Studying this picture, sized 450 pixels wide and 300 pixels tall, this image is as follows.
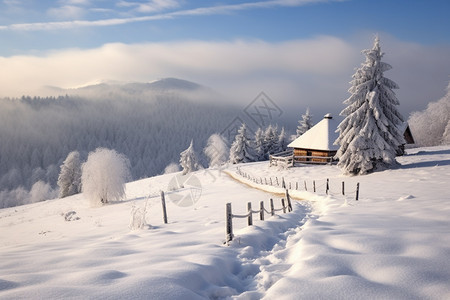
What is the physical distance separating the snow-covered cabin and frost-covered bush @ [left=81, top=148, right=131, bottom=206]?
22.7 metres

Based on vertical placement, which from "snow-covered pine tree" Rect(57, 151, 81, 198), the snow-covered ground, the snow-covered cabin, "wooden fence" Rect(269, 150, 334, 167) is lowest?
"snow-covered pine tree" Rect(57, 151, 81, 198)

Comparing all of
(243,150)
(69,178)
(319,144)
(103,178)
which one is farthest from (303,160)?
(69,178)

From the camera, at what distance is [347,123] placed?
2425 cm

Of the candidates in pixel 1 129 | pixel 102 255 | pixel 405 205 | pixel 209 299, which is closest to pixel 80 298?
pixel 209 299

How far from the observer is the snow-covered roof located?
33500 mm

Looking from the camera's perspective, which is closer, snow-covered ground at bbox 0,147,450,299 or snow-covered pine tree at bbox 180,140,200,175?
snow-covered ground at bbox 0,147,450,299

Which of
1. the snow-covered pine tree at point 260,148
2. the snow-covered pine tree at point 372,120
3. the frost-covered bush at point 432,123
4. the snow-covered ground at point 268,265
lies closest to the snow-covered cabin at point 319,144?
the snow-covered pine tree at point 372,120

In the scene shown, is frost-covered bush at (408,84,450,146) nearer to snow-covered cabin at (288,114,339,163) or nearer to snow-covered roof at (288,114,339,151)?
snow-covered roof at (288,114,339,151)

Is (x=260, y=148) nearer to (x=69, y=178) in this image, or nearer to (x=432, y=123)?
(x=432, y=123)

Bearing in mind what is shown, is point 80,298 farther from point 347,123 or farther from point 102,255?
point 347,123

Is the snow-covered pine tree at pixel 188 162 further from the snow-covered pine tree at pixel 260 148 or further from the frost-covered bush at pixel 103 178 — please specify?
the frost-covered bush at pixel 103 178

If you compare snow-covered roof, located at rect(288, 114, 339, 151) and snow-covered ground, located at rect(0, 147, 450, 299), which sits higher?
snow-covered roof, located at rect(288, 114, 339, 151)

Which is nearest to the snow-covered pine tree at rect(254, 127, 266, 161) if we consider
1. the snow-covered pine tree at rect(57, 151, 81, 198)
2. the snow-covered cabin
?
the snow-covered cabin

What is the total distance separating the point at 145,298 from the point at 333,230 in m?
6.20
